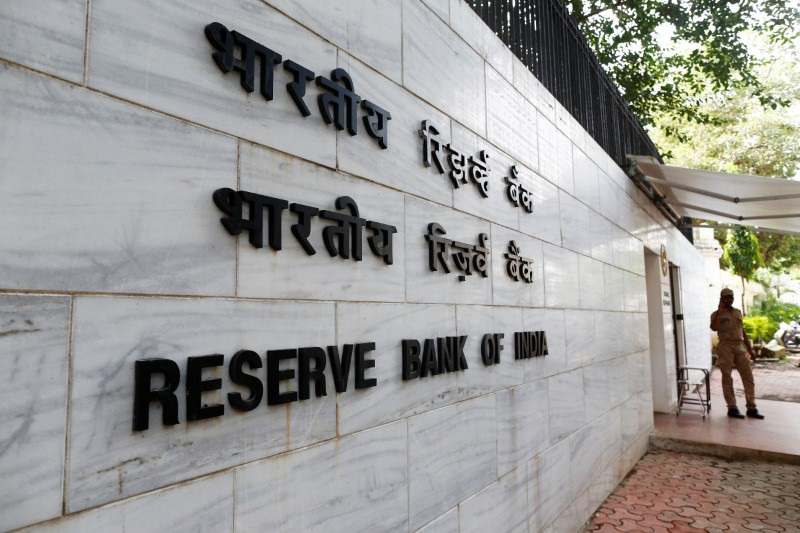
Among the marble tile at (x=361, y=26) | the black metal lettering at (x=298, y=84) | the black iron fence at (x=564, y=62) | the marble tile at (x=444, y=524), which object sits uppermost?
the black iron fence at (x=564, y=62)

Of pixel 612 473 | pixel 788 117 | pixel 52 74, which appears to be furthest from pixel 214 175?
pixel 788 117

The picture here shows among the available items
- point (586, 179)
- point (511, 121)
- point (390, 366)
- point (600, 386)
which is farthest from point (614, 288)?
point (390, 366)

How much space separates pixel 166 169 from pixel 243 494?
0.95 metres

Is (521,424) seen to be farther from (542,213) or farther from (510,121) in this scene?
(510,121)

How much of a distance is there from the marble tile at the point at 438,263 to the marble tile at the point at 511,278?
82mm

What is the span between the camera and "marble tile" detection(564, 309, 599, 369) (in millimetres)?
3943

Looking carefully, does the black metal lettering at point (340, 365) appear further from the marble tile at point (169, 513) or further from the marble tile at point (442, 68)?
the marble tile at point (442, 68)

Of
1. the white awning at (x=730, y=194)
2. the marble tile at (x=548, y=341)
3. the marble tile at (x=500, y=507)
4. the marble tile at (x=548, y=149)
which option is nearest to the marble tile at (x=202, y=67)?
the marble tile at (x=500, y=507)

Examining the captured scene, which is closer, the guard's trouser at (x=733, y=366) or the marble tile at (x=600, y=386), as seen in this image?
the marble tile at (x=600, y=386)

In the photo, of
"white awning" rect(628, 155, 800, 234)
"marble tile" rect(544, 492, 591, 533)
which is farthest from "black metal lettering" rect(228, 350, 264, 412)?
"white awning" rect(628, 155, 800, 234)

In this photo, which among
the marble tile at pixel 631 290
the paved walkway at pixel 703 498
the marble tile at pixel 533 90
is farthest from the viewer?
the marble tile at pixel 631 290

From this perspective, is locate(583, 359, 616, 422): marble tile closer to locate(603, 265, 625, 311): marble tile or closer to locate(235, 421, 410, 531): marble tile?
locate(603, 265, 625, 311): marble tile

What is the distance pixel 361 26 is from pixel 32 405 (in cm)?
176

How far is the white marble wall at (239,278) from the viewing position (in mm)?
1102
